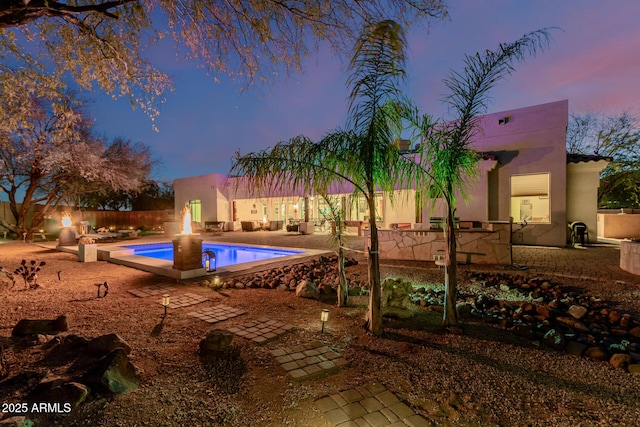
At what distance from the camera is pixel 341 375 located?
2.87 metres

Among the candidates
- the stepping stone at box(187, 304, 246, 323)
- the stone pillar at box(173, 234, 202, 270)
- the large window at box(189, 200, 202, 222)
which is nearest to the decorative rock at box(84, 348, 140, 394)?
the stepping stone at box(187, 304, 246, 323)

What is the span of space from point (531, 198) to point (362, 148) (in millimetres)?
11875

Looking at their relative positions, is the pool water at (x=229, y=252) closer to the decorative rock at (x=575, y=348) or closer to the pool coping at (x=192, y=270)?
the pool coping at (x=192, y=270)

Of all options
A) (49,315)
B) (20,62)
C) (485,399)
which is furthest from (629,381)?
(20,62)

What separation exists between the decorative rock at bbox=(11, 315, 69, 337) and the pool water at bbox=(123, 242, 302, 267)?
21.3 ft

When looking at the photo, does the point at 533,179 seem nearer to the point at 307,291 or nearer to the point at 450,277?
the point at 450,277

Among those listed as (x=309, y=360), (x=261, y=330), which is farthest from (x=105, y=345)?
(x=309, y=360)

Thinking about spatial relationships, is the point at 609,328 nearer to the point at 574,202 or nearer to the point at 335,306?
the point at 335,306

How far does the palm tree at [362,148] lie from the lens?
11.8 ft

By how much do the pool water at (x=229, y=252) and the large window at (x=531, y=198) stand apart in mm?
9079

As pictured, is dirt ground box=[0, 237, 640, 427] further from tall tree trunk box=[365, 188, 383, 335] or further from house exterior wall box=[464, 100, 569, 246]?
house exterior wall box=[464, 100, 569, 246]

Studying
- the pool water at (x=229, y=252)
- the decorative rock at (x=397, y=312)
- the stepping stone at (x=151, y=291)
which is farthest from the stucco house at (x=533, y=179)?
the decorative rock at (x=397, y=312)

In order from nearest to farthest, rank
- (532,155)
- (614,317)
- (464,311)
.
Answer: (614,317)
(464,311)
(532,155)

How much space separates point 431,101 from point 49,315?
6389 millimetres
